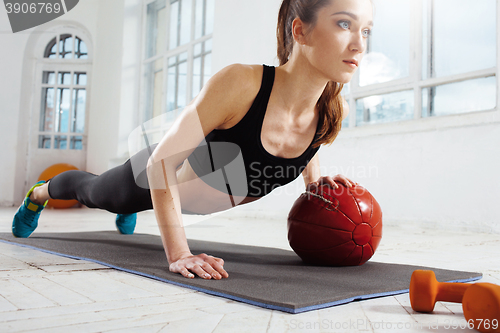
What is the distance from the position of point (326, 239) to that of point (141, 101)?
6.54 meters

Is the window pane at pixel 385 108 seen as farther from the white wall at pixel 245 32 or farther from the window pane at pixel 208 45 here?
the window pane at pixel 208 45

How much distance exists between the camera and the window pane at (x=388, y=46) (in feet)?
12.9

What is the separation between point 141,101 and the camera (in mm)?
7398

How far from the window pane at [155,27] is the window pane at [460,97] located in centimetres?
506

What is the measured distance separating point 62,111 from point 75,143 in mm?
646

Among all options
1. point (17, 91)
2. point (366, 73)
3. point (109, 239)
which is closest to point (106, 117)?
point (17, 91)

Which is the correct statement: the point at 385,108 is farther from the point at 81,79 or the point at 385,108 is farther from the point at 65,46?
the point at 65,46

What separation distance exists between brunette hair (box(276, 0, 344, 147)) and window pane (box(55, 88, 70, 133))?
7.10 meters

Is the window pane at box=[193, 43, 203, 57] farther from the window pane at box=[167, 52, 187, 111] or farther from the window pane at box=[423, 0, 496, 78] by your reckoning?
the window pane at box=[423, 0, 496, 78]

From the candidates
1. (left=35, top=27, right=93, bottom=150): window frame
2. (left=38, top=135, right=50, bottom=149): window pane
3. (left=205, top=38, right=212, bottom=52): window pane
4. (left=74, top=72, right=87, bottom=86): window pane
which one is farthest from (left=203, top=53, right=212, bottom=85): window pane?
Result: (left=38, top=135, right=50, bottom=149): window pane

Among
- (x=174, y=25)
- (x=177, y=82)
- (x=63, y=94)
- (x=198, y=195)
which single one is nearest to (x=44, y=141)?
(x=63, y=94)

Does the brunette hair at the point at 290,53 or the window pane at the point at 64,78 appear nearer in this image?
the brunette hair at the point at 290,53

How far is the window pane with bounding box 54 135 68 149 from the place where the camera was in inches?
301

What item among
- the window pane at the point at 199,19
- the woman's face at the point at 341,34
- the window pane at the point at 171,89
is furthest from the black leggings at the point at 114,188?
the window pane at the point at 171,89
